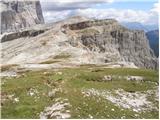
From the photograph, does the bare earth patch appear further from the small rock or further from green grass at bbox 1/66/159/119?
Answer: the small rock

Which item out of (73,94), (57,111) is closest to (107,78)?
(73,94)

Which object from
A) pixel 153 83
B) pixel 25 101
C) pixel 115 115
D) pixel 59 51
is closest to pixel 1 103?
pixel 25 101

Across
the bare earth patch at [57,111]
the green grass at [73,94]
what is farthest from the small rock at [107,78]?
the bare earth patch at [57,111]

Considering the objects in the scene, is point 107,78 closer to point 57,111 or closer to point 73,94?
point 73,94

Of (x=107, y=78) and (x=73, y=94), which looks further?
(x=107, y=78)

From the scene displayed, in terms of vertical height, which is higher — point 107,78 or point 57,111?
point 57,111

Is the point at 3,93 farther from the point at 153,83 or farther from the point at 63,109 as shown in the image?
the point at 153,83

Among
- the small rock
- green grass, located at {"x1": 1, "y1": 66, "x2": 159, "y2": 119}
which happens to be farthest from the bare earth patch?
the small rock

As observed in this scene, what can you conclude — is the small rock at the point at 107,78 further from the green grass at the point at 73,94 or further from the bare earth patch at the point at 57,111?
the bare earth patch at the point at 57,111

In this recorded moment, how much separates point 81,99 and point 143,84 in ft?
42.3

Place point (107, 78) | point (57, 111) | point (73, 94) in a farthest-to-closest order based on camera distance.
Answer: point (107, 78) → point (73, 94) → point (57, 111)

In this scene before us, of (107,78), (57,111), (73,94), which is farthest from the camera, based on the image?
(107,78)

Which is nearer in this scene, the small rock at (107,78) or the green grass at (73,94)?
the green grass at (73,94)

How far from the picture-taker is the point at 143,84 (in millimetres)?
49969
